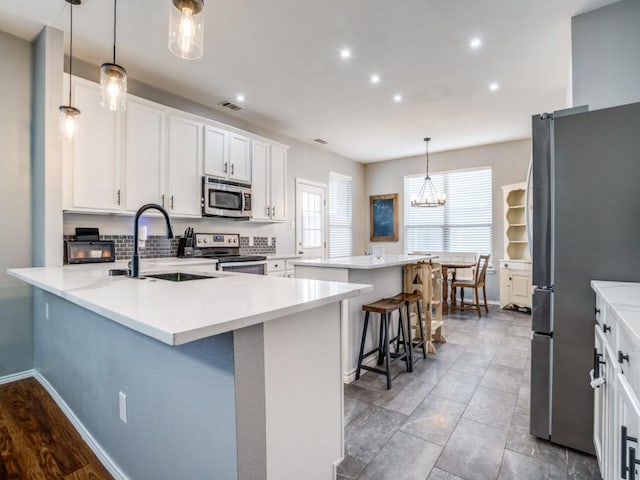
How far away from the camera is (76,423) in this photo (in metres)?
2.03

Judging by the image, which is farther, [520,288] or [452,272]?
[452,272]

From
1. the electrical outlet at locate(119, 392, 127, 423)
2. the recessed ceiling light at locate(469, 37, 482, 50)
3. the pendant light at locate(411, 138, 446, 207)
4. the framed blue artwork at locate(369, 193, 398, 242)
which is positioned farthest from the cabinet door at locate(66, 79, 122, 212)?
the framed blue artwork at locate(369, 193, 398, 242)

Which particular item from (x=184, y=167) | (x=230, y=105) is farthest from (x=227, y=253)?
(x=230, y=105)

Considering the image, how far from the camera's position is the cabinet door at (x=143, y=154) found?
3.13m

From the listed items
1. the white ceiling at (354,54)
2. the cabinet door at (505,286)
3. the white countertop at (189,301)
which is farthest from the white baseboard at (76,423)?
the cabinet door at (505,286)

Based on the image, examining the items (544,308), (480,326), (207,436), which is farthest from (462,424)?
(480,326)

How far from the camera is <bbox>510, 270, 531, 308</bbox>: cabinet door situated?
201 inches

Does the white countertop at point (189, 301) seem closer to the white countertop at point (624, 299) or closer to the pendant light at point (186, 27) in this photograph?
the white countertop at point (624, 299)

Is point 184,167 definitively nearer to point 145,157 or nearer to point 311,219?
point 145,157

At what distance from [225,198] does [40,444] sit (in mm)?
2745

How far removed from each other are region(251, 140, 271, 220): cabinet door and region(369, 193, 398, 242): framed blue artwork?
3.36 meters

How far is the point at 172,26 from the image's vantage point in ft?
4.76

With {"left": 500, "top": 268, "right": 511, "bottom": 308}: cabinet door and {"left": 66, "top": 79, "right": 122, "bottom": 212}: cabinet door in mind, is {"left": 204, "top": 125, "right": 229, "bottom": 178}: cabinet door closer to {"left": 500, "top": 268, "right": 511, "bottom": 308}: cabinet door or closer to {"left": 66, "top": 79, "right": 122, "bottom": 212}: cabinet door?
{"left": 66, "top": 79, "right": 122, "bottom": 212}: cabinet door

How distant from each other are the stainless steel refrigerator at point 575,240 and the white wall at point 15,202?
3847mm
